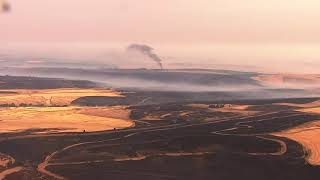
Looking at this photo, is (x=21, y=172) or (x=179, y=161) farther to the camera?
(x=179, y=161)

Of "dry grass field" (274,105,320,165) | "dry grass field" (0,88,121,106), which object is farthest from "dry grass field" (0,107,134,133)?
"dry grass field" (274,105,320,165)

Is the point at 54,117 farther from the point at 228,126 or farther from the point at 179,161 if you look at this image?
the point at 179,161

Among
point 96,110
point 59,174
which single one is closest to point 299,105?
point 96,110

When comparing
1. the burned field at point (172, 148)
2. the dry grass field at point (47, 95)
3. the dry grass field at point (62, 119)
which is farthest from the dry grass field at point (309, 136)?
the dry grass field at point (47, 95)

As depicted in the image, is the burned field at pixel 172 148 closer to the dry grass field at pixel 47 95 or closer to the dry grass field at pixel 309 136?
the dry grass field at pixel 309 136

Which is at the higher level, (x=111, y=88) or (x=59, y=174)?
(x=111, y=88)

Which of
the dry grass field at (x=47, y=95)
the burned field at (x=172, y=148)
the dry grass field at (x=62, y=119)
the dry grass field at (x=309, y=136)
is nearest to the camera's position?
the burned field at (x=172, y=148)

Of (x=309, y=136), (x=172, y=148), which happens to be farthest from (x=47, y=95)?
(x=309, y=136)
